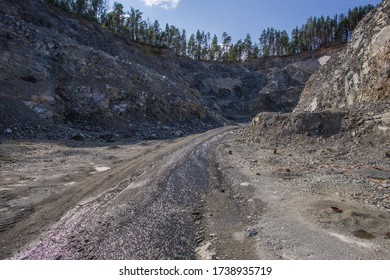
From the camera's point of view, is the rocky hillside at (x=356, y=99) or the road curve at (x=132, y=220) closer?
the road curve at (x=132, y=220)

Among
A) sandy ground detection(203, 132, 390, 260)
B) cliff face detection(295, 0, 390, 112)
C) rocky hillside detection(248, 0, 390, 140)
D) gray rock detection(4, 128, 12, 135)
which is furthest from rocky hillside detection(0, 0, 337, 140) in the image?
sandy ground detection(203, 132, 390, 260)

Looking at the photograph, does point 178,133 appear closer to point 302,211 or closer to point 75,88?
point 75,88

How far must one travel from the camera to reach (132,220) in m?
6.46

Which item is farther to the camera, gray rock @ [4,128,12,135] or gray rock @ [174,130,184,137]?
gray rock @ [174,130,184,137]

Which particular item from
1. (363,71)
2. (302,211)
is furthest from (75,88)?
(302,211)

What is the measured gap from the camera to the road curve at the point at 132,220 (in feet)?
17.0

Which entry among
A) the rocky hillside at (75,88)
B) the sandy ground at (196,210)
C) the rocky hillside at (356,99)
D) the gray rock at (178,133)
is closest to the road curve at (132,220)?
the sandy ground at (196,210)

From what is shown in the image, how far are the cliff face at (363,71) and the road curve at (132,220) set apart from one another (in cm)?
1180

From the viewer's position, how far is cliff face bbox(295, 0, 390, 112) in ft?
53.3

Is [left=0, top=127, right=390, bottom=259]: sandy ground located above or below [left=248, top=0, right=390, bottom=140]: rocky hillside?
below

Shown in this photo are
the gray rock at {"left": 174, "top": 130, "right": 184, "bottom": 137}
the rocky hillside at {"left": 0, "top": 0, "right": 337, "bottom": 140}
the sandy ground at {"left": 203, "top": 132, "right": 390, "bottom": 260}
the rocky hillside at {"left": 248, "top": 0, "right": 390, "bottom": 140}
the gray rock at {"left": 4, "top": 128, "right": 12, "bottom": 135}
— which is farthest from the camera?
the gray rock at {"left": 174, "top": 130, "right": 184, "bottom": 137}

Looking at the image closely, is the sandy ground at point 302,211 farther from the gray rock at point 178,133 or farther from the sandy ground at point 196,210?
the gray rock at point 178,133

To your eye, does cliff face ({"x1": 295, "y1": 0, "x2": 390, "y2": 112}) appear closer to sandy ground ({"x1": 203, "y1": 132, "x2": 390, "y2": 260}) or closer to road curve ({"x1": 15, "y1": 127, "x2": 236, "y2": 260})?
sandy ground ({"x1": 203, "y1": 132, "x2": 390, "y2": 260})

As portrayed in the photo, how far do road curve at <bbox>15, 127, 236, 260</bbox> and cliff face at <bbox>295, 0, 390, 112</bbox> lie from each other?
11804 millimetres
